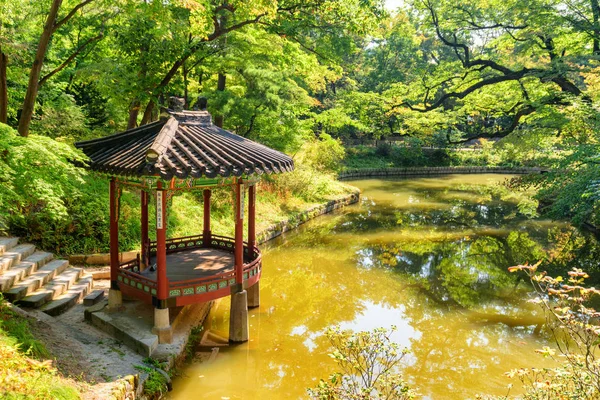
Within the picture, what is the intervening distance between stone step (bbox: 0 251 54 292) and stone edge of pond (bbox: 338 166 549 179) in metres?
27.0

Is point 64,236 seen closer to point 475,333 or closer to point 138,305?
point 138,305

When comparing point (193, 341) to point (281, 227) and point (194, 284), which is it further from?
point (281, 227)

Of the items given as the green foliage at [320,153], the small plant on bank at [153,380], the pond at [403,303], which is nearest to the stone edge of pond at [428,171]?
the green foliage at [320,153]

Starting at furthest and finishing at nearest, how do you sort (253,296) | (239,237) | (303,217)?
(303,217), (253,296), (239,237)

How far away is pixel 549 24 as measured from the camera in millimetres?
15305

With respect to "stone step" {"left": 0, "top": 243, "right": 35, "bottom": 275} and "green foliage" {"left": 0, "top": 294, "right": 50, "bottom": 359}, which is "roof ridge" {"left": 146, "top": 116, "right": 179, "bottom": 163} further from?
"stone step" {"left": 0, "top": 243, "right": 35, "bottom": 275}

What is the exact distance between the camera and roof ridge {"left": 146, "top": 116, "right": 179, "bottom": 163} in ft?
20.7

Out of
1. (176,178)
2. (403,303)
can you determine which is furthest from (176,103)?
(403,303)

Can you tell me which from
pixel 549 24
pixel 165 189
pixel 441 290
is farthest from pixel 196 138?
pixel 549 24

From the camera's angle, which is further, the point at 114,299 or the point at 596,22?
the point at 596,22

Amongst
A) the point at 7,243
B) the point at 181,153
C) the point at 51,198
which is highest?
the point at 181,153

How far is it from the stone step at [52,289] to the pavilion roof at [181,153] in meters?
2.51

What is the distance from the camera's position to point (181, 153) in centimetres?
685

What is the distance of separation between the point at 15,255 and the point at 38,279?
780mm
